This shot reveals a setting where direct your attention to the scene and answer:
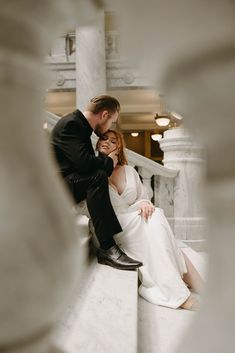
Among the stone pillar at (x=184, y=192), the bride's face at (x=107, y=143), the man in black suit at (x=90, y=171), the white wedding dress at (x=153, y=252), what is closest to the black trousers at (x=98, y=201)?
the man in black suit at (x=90, y=171)

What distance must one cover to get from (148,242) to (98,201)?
48 centimetres

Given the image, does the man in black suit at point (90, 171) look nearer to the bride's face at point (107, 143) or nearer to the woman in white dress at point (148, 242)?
the woman in white dress at point (148, 242)

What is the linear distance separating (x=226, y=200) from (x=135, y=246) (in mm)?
2692

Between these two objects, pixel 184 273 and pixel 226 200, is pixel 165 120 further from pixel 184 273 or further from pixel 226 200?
pixel 226 200

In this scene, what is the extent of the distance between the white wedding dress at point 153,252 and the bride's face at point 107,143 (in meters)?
0.28

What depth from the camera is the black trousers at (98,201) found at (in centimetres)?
264

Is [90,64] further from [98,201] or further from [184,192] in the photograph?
[98,201]

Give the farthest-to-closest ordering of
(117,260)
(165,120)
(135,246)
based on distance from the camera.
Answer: (165,120) < (135,246) < (117,260)

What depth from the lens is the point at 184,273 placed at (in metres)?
2.97

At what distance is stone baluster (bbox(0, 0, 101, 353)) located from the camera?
0.67 feet

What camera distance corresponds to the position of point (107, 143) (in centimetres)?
306

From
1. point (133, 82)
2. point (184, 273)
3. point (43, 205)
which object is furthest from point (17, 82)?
point (133, 82)

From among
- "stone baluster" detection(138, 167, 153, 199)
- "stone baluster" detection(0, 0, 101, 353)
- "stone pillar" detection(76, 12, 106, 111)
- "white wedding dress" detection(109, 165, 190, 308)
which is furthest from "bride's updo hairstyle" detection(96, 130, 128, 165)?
"stone pillar" detection(76, 12, 106, 111)

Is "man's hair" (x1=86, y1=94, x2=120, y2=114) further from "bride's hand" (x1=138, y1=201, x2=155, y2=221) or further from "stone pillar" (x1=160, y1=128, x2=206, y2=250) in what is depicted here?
"stone pillar" (x1=160, y1=128, x2=206, y2=250)
